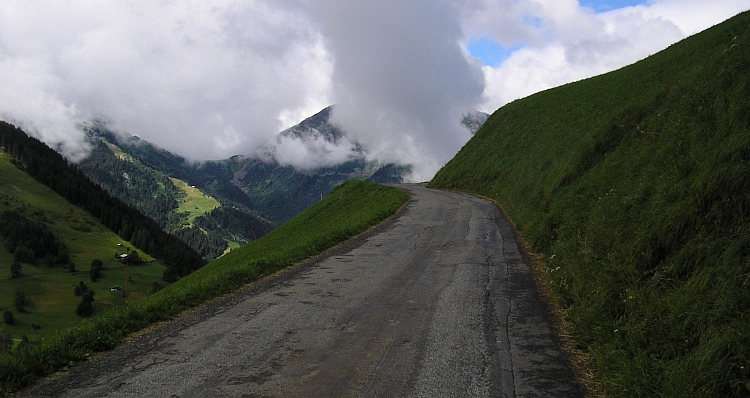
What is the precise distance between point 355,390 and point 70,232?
19767 cm

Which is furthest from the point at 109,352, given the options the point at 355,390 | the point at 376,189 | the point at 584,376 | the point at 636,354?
the point at 376,189

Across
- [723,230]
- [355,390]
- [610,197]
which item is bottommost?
[355,390]

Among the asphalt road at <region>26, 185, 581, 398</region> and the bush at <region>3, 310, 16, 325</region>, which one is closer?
the asphalt road at <region>26, 185, 581, 398</region>

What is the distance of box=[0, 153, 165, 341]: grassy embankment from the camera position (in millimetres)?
112312

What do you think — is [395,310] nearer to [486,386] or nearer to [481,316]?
[481,316]

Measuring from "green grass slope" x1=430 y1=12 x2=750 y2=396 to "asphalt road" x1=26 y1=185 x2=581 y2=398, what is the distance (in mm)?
1014

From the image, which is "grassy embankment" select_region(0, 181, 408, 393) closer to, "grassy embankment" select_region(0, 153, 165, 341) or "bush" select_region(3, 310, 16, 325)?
"grassy embankment" select_region(0, 153, 165, 341)

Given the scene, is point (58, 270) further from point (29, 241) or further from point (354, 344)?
point (354, 344)

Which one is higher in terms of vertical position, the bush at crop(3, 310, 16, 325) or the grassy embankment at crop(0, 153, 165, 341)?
the grassy embankment at crop(0, 153, 165, 341)

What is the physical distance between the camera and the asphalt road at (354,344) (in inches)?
240

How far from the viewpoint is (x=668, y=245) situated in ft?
26.7

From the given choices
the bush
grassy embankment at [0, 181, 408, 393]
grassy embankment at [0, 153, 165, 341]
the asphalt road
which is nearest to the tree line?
grassy embankment at [0, 153, 165, 341]

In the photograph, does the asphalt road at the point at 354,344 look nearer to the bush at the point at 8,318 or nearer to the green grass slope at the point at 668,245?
the green grass slope at the point at 668,245

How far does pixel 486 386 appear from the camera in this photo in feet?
20.0
